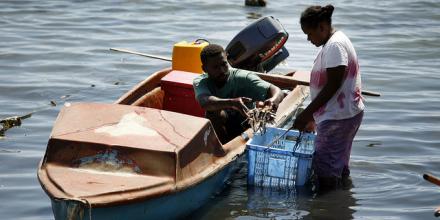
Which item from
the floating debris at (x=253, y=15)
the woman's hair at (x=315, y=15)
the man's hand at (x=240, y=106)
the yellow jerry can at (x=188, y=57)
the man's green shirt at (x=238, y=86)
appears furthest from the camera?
the floating debris at (x=253, y=15)

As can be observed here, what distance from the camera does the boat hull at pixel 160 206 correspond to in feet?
19.6

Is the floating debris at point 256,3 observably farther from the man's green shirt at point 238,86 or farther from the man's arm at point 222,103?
the man's arm at point 222,103

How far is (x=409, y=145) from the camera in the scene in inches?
388

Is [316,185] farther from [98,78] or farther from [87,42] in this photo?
[87,42]

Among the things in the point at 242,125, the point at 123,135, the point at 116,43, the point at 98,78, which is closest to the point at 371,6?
the point at 116,43

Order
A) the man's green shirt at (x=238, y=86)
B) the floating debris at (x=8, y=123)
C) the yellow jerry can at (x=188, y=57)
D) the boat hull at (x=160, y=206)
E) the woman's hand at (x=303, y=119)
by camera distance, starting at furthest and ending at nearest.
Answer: the floating debris at (x=8, y=123) < the yellow jerry can at (x=188, y=57) < the man's green shirt at (x=238, y=86) < the woman's hand at (x=303, y=119) < the boat hull at (x=160, y=206)

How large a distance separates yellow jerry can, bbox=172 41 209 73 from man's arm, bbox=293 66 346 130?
2789mm

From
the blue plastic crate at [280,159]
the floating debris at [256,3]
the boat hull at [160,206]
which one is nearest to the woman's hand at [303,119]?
the blue plastic crate at [280,159]

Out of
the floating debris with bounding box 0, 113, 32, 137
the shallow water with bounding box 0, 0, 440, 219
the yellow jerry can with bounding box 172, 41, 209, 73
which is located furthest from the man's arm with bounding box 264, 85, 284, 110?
the floating debris with bounding box 0, 113, 32, 137

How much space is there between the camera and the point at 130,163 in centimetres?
662

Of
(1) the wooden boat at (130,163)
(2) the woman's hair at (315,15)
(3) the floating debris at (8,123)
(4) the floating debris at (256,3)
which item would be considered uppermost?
(2) the woman's hair at (315,15)

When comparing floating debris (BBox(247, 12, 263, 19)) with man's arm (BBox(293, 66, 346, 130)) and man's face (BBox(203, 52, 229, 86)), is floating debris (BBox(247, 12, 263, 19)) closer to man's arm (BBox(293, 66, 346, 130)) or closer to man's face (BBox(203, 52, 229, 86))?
man's face (BBox(203, 52, 229, 86))

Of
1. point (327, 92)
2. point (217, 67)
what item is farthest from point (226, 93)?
point (327, 92)

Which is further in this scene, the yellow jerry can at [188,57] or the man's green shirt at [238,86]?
the yellow jerry can at [188,57]
